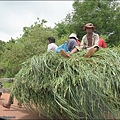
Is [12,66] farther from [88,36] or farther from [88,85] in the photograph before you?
[88,85]

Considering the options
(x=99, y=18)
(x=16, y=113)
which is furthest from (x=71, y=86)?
(x=99, y=18)

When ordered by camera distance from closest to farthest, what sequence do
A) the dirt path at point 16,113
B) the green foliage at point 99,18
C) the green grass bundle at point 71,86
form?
the green grass bundle at point 71,86 → the dirt path at point 16,113 → the green foliage at point 99,18

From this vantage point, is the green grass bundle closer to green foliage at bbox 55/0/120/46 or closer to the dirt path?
the dirt path

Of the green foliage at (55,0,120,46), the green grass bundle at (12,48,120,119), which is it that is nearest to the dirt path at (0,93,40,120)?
the green grass bundle at (12,48,120,119)

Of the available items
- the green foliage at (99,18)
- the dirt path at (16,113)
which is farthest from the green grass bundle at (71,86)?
the green foliage at (99,18)

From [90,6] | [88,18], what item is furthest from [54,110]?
[90,6]

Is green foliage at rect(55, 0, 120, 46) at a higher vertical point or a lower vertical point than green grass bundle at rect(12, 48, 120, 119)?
higher

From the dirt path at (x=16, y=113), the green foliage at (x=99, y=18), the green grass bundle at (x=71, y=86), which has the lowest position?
the dirt path at (x=16, y=113)

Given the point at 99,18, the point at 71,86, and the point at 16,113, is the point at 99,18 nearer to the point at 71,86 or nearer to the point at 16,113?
the point at 16,113

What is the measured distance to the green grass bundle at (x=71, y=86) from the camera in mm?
2717

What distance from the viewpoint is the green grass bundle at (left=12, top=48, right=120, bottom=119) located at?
8.91 feet

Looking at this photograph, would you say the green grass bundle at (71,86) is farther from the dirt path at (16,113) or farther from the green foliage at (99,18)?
the green foliage at (99,18)

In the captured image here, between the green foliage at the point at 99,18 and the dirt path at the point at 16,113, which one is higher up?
the green foliage at the point at 99,18

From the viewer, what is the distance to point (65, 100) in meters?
2.76
